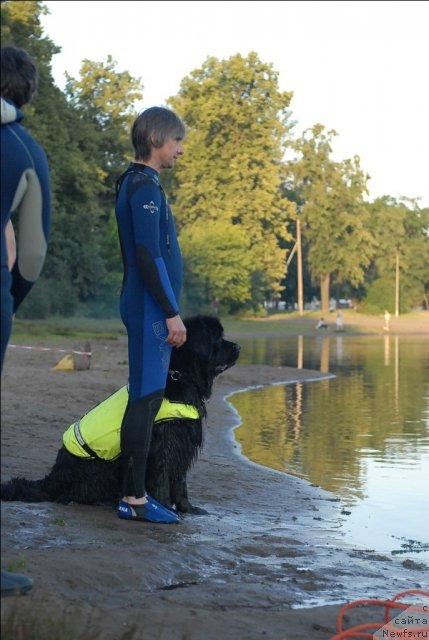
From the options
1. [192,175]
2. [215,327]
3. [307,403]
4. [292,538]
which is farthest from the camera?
[192,175]

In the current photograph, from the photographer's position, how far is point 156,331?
625cm

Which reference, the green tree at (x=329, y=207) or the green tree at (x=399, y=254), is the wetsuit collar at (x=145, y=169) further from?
the green tree at (x=399, y=254)

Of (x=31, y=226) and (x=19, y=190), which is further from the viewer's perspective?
(x=31, y=226)

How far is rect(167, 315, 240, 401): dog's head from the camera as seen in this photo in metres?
6.81

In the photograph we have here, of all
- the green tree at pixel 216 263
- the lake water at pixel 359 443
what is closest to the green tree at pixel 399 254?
the green tree at pixel 216 263

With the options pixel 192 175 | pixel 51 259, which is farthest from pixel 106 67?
pixel 51 259

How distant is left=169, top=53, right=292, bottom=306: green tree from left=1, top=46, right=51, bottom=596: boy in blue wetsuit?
6853cm

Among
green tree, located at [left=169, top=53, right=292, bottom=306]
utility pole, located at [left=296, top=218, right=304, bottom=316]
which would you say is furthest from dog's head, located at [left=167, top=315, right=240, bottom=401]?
utility pole, located at [left=296, top=218, right=304, bottom=316]

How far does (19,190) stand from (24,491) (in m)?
2.98

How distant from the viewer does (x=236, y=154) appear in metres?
75.1

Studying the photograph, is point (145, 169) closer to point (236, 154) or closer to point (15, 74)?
point (15, 74)

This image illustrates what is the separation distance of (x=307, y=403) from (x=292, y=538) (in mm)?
10108

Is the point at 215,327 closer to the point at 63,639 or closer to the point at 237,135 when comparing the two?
the point at 63,639

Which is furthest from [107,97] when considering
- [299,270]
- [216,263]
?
[299,270]
